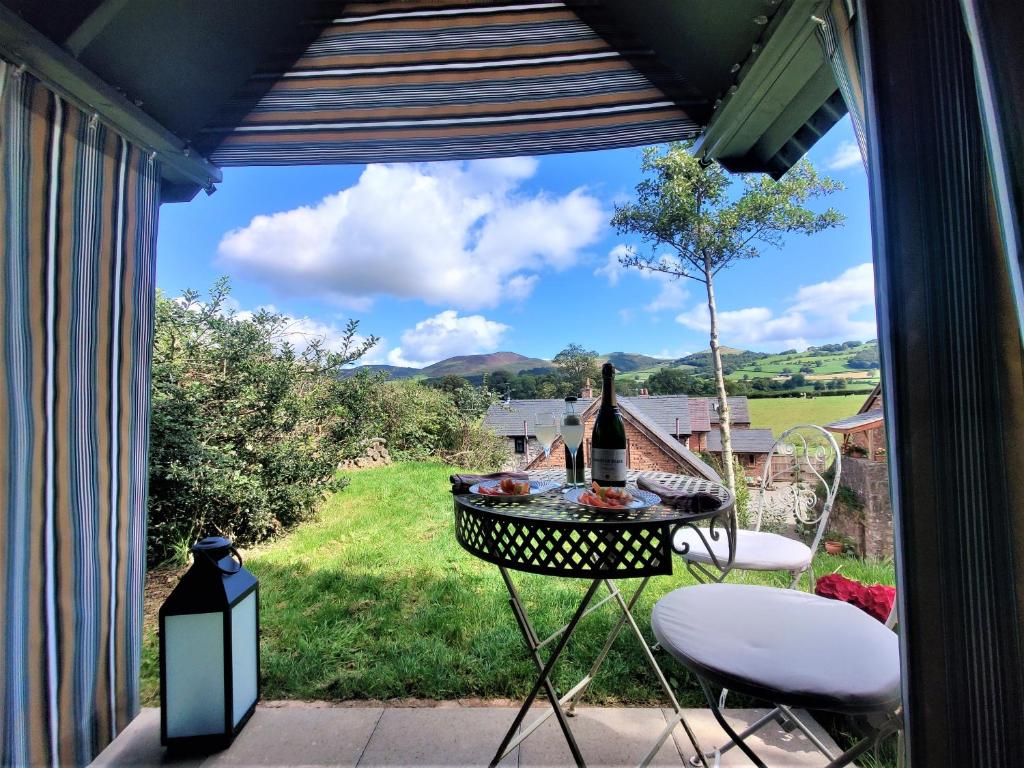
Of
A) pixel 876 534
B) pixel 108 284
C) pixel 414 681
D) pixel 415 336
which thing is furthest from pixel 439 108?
pixel 876 534

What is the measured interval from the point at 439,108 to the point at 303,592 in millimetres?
2589

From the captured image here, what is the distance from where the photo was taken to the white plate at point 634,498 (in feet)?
3.52

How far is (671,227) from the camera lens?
3.42 m

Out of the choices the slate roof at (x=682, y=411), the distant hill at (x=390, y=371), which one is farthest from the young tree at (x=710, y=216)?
the distant hill at (x=390, y=371)

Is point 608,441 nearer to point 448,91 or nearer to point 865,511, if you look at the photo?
point 448,91

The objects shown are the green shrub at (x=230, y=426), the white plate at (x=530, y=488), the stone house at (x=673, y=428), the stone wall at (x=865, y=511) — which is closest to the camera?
the white plate at (x=530, y=488)

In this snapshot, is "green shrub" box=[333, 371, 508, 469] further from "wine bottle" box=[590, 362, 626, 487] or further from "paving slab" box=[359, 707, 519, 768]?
"wine bottle" box=[590, 362, 626, 487]

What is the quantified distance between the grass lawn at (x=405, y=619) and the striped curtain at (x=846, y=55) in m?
1.95

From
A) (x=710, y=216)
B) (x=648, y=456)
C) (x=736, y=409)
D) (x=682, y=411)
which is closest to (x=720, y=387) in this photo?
(x=736, y=409)

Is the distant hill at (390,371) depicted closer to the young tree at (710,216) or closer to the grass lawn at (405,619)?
the grass lawn at (405,619)

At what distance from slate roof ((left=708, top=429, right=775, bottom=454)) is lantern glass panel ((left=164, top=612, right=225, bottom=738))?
3.04 meters

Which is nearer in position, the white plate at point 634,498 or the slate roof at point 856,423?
the white plate at point 634,498

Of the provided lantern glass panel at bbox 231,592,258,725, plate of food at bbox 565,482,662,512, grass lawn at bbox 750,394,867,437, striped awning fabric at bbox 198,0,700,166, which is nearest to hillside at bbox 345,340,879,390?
grass lawn at bbox 750,394,867,437

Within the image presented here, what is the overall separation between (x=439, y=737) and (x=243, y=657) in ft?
2.38
